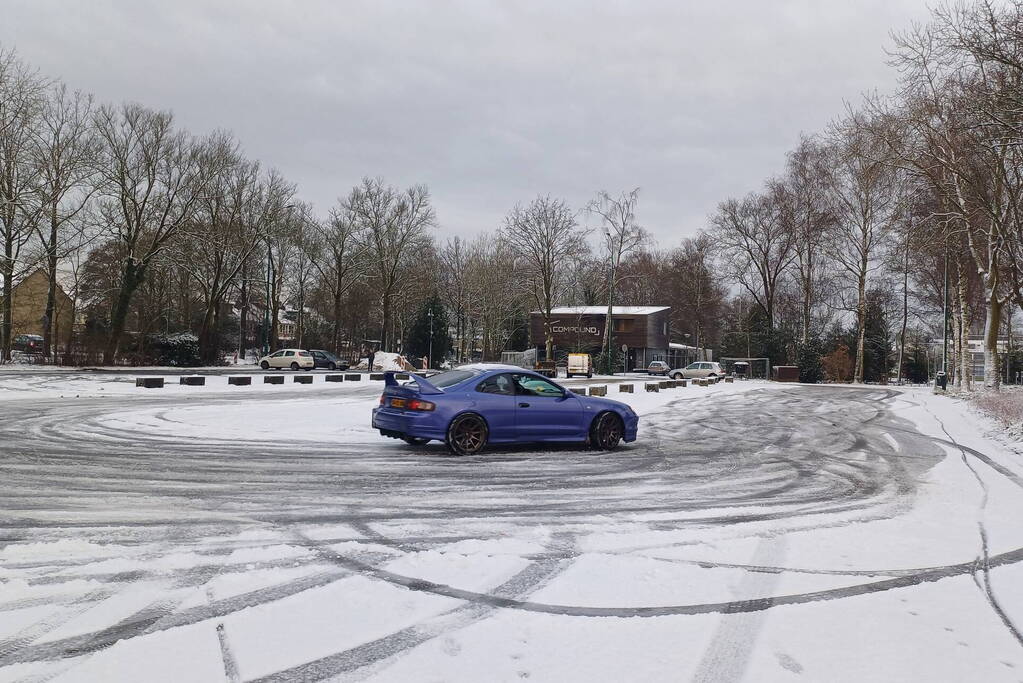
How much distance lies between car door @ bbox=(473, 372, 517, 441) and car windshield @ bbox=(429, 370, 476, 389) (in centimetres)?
28

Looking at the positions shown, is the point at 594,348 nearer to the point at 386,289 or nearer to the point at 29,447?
A: the point at 386,289

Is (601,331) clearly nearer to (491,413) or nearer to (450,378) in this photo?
(450,378)

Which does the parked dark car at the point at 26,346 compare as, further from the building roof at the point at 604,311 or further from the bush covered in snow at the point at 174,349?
the building roof at the point at 604,311

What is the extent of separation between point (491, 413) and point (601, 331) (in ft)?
207

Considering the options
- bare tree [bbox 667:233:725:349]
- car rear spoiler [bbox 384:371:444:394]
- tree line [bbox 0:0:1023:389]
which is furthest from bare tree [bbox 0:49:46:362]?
bare tree [bbox 667:233:725:349]

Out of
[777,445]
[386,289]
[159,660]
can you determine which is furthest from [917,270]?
[159,660]

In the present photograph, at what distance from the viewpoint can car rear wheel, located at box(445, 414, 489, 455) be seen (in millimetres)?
11539

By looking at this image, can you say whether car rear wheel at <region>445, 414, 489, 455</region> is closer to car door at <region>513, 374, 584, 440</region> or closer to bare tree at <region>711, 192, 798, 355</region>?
car door at <region>513, 374, 584, 440</region>

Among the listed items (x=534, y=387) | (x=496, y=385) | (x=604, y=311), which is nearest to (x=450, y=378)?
(x=496, y=385)

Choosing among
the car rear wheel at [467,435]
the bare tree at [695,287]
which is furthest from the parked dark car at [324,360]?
the car rear wheel at [467,435]

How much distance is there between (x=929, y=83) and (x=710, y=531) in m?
24.7

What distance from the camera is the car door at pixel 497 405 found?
1188 centimetres

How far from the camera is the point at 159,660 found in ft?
11.9

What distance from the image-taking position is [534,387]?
1258 cm
